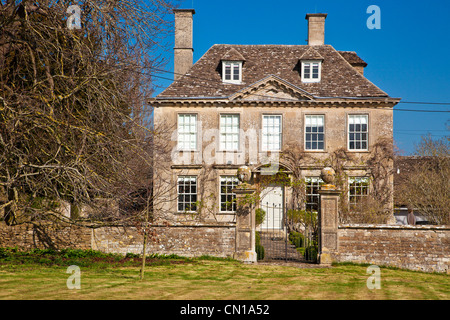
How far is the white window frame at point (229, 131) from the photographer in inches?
963

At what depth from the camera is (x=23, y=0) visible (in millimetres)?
10688

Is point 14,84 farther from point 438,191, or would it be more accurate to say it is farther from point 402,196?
point 402,196

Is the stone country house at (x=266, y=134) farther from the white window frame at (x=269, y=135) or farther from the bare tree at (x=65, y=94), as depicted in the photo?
the bare tree at (x=65, y=94)

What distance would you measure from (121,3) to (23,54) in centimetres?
251

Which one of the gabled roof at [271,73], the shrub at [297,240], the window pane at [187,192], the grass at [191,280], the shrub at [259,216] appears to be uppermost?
the gabled roof at [271,73]

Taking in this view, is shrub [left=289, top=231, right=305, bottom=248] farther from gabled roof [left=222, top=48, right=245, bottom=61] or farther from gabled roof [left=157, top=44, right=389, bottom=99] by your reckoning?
gabled roof [left=222, top=48, right=245, bottom=61]

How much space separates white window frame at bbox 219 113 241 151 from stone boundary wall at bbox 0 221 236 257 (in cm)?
996

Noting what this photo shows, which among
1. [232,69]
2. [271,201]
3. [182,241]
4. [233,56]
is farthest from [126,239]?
[233,56]

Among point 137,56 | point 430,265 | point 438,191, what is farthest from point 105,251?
point 438,191

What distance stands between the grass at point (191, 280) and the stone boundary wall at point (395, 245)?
15.7 inches

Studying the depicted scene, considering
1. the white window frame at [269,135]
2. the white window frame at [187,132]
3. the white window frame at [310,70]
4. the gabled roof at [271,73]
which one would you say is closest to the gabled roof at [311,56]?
the gabled roof at [271,73]

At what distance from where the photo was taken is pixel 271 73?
25.5m

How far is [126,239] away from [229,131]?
10.6 metres

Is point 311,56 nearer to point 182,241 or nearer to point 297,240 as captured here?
point 297,240
